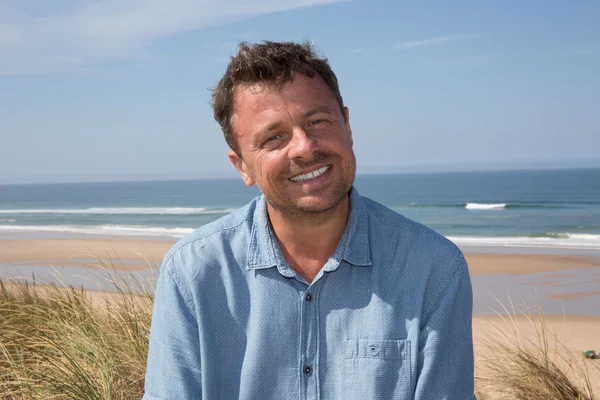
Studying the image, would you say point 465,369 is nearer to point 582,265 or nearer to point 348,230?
point 348,230

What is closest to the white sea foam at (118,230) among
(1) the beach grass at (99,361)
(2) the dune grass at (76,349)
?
(2) the dune grass at (76,349)

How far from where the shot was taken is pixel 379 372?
195 cm

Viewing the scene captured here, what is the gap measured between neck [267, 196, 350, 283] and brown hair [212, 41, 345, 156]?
354 millimetres

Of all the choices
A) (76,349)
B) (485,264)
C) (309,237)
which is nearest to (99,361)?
(76,349)

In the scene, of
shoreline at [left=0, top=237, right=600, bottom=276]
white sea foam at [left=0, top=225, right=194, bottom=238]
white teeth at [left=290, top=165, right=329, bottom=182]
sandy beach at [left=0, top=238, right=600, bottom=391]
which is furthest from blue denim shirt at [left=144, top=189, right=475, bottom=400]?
white sea foam at [left=0, top=225, right=194, bottom=238]

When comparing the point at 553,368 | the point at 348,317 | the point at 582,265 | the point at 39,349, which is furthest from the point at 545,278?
the point at 348,317

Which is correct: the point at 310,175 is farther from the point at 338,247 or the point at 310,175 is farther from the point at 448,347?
the point at 448,347

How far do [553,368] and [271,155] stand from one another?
103 inches

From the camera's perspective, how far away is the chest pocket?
76.4 inches

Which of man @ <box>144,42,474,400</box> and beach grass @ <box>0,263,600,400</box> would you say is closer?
man @ <box>144,42,474,400</box>

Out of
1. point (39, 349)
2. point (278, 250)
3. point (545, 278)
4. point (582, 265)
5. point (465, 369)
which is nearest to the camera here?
point (465, 369)

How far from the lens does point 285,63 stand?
2160 millimetres

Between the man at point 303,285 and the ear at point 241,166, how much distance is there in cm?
11

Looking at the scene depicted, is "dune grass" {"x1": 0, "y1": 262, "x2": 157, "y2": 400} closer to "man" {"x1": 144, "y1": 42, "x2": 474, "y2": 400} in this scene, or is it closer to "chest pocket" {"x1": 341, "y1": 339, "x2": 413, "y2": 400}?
"man" {"x1": 144, "y1": 42, "x2": 474, "y2": 400}
